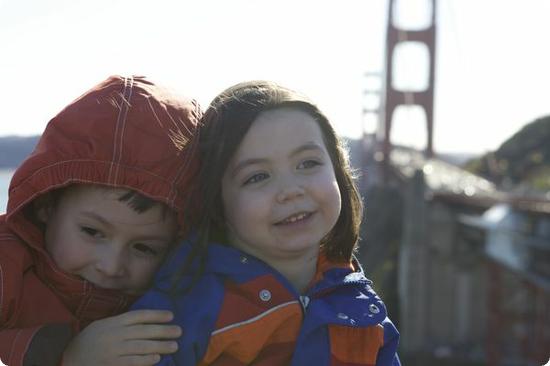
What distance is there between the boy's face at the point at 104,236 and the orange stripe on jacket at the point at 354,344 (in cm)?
34

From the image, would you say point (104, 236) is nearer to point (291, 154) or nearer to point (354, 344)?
point (291, 154)

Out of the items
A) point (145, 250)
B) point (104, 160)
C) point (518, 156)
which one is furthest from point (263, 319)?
point (518, 156)

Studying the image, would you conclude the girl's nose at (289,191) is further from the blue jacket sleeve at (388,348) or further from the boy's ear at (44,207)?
the boy's ear at (44,207)

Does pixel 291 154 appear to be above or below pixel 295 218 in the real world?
above

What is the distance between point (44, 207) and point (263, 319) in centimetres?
43

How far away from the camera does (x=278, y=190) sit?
1267mm

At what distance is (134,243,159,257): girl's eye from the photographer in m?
1.28

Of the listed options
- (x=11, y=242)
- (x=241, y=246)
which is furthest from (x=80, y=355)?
(x=241, y=246)

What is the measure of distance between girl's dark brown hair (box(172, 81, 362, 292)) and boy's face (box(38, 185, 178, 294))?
0.08 meters

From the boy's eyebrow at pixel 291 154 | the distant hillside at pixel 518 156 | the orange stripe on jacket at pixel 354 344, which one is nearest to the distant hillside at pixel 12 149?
the boy's eyebrow at pixel 291 154

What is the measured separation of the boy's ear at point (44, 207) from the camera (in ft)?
4.25

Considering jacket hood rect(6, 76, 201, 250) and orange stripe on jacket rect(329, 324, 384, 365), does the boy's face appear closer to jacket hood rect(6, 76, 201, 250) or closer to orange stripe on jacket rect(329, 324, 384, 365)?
jacket hood rect(6, 76, 201, 250)

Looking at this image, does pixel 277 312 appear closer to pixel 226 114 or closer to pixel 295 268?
pixel 295 268

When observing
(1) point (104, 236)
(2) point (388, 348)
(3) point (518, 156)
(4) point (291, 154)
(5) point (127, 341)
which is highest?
(4) point (291, 154)
